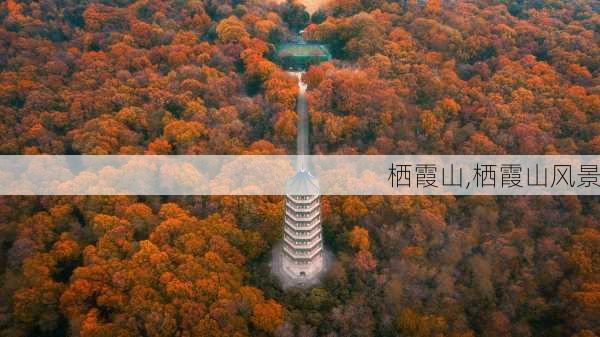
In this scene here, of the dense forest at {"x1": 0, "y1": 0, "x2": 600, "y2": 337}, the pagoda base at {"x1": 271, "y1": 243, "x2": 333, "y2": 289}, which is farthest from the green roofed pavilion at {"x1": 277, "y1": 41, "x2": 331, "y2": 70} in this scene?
the pagoda base at {"x1": 271, "y1": 243, "x2": 333, "y2": 289}

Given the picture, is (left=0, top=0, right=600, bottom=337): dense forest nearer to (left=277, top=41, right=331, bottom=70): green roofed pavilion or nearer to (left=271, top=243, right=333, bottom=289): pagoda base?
(left=271, top=243, right=333, bottom=289): pagoda base

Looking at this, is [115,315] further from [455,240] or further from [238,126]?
[455,240]

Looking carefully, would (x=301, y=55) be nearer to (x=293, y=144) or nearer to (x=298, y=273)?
(x=293, y=144)

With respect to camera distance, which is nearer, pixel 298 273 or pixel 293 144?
pixel 298 273

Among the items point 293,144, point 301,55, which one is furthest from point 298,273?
point 301,55

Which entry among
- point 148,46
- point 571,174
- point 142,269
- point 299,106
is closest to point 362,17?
point 299,106

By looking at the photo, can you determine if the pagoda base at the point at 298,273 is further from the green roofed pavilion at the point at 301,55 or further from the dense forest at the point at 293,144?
the green roofed pavilion at the point at 301,55

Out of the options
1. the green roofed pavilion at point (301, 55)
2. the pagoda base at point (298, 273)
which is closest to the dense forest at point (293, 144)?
the pagoda base at point (298, 273)
